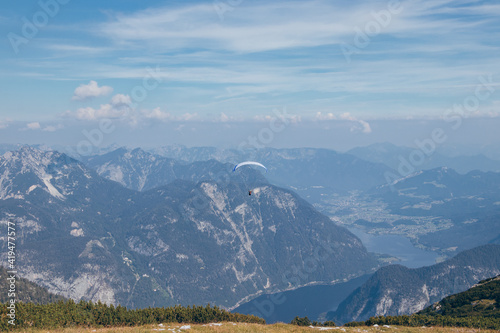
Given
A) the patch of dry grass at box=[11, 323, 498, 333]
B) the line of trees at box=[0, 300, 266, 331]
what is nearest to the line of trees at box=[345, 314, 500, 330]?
the patch of dry grass at box=[11, 323, 498, 333]

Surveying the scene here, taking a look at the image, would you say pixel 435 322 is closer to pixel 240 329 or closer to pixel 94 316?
pixel 240 329

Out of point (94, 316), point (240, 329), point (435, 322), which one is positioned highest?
point (94, 316)

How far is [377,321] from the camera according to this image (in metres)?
70.2

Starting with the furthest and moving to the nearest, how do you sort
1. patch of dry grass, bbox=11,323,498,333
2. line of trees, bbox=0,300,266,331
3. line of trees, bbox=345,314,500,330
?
line of trees, bbox=345,314,500,330 → line of trees, bbox=0,300,266,331 → patch of dry grass, bbox=11,323,498,333

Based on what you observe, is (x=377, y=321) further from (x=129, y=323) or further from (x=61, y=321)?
(x=61, y=321)

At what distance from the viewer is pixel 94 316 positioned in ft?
207

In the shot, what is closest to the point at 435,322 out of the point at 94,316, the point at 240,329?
the point at 240,329

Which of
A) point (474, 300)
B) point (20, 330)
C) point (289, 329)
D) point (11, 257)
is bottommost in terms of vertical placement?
point (474, 300)

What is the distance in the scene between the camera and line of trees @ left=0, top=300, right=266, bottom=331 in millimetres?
56844

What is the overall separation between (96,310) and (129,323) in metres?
9.26

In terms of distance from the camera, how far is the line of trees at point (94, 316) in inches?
2238

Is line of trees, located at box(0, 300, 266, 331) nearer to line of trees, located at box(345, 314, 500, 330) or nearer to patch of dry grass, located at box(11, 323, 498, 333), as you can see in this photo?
patch of dry grass, located at box(11, 323, 498, 333)

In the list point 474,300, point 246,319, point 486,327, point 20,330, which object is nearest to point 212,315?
point 246,319

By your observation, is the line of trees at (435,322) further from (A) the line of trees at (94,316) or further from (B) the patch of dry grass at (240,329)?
(A) the line of trees at (94,316)
